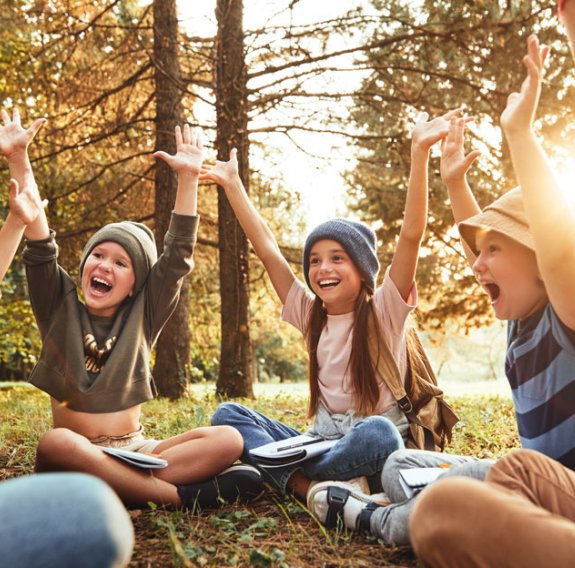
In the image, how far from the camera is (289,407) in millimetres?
6992

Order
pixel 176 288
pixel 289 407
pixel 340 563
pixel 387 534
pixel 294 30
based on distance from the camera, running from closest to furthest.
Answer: pixel 340 563
pixel 387 534
pixel 176 288
pixel 289 407
pixel 294 30

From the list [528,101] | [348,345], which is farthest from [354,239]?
[528,101]

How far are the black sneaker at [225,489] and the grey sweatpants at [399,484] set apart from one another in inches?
26.5

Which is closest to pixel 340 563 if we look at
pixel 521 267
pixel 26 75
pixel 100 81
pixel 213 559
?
pixel 213 559

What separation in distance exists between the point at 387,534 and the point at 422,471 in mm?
264

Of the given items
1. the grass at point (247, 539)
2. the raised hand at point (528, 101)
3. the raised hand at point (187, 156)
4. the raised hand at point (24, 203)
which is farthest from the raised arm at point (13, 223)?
the raised hand at point (528, 101)

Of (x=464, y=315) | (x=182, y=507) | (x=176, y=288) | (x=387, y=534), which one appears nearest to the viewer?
(x=387, y=534)

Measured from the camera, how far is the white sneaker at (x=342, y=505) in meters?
2.46

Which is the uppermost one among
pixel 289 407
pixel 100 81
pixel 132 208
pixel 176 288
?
pixel 100 81

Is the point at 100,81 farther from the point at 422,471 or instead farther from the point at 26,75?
the point at 422,471

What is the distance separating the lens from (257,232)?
351cm

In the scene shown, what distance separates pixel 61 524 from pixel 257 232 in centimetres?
245

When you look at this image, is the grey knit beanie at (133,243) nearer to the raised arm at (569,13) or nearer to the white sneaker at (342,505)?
the white sneaker at (342,505)

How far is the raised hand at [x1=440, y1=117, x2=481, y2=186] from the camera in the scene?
2.81 m
